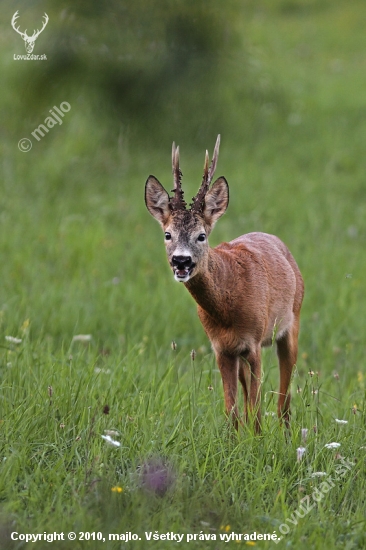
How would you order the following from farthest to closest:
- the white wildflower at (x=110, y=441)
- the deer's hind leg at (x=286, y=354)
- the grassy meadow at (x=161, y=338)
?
the deer's hind leg at (x=286, y=354), the white wildflower at (x=110, y=441), the grassy meadow at (x=161, y=338)

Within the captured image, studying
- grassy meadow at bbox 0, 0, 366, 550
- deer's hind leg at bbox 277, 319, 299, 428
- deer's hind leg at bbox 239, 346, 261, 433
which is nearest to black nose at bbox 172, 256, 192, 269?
grassy meadow at bbox 0, 0, 366, 550

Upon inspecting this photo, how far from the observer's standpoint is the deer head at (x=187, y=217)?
4133mm

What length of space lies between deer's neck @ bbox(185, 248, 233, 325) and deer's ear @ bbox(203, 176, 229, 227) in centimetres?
20

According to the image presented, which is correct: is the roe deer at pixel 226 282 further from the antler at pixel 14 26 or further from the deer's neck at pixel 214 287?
the antler at pixel 14 26

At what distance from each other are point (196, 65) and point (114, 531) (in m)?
1.80

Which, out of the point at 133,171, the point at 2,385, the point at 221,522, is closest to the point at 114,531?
the point at 221,522

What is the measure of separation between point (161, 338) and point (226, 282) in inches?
104

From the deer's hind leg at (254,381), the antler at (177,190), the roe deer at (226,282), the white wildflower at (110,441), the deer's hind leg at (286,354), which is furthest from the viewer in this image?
the deer's hind leg at (286,354)

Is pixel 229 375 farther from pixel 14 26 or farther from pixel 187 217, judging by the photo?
pixel 14 26

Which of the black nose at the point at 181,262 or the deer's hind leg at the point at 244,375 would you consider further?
the deer's hind leg at the point at 244,375

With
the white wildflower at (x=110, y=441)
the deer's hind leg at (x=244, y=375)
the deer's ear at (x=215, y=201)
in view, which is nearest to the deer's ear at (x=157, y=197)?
the deer's ear at (x=215, y=201)

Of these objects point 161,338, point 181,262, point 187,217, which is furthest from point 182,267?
point 161,338

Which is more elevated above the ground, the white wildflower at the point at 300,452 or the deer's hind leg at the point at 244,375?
the deer's hind leg at the point at 244,375

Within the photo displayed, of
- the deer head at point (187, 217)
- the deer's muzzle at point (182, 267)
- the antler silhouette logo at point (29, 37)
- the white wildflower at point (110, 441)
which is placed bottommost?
the white wildflower at point (110, 441)
